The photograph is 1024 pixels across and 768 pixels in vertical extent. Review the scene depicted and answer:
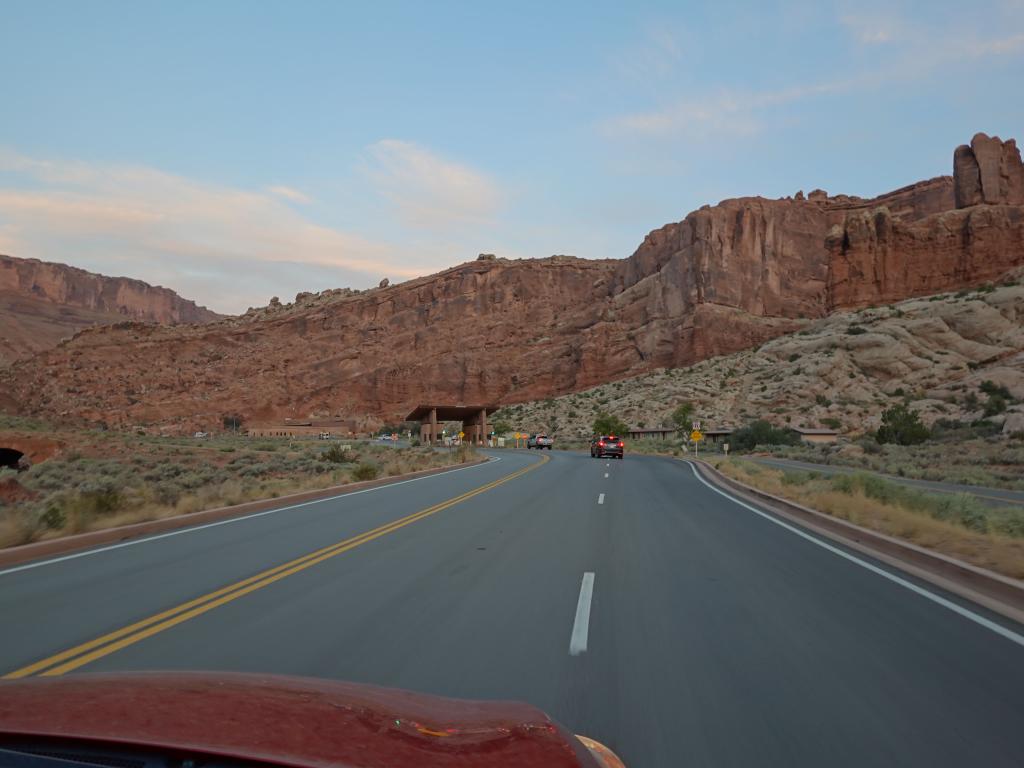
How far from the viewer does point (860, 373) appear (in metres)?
73.8

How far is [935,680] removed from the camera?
548cm

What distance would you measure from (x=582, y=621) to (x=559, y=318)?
120 metres

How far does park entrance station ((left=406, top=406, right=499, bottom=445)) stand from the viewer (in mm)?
68062

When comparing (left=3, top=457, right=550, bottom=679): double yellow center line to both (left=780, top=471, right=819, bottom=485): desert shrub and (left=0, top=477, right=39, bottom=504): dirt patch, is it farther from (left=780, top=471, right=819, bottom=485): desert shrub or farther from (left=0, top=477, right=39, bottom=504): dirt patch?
(left=0, top=477, right=39, bottom=504): dirt patch

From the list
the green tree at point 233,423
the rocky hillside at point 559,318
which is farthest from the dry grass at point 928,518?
the green tree at point 233,423

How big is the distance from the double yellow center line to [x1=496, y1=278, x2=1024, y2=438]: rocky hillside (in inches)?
2182

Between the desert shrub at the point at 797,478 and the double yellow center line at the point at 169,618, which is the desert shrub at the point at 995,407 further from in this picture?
the double yellow center line at the point at 169,618

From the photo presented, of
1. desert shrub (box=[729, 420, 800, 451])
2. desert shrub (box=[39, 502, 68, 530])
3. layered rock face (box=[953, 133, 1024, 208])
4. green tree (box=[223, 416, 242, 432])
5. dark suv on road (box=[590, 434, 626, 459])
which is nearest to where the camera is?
desert shrub (box=[39, 502, 68, 530])

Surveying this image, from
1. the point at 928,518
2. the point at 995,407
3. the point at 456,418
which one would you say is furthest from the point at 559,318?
the point at 928,518

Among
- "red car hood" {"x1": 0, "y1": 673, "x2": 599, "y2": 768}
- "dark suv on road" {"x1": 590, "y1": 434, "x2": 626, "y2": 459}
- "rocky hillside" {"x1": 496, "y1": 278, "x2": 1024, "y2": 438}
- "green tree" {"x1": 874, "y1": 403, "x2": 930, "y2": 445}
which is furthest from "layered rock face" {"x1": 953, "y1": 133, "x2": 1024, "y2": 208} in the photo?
"red car hood" {"x1": 0, "y1": 673, "x2": 599, "y2": 768}

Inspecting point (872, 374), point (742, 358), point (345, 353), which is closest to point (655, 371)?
point (742, 358)

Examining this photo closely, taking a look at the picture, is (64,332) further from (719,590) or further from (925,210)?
(719,590)

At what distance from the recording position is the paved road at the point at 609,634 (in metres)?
4.59

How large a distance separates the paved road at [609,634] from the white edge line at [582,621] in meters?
0.06
